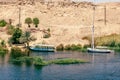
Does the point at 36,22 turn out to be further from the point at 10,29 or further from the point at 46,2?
the point at 46,2

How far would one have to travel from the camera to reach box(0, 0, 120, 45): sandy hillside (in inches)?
2395

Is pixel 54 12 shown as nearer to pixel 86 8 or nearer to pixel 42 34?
pixel 86 8

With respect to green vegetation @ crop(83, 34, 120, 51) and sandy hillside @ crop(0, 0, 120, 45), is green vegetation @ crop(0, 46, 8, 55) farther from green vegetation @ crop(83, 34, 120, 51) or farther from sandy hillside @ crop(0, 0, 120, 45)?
green vegetation @ crop(83, 34, 120, 51)

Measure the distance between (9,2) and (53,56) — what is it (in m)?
24.8

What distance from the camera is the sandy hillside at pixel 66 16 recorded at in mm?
60831

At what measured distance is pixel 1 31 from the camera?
59250 mm

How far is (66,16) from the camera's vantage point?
67.3 m

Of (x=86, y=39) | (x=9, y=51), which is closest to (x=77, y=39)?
(x=86, y=39)

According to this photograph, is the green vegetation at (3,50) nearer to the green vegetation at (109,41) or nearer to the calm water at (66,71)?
the calm water at (66,71)

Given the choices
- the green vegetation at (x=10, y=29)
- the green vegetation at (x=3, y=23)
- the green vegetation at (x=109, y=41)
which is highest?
the green vegetation at (x=3, y=23)

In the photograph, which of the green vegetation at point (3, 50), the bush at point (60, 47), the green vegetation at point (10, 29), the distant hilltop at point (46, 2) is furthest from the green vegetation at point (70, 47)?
the distant hilltop at point (46, 2)

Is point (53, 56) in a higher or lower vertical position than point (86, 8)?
lower

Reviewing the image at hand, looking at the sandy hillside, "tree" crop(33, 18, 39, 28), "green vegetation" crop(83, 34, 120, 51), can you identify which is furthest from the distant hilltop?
"green vegetation" crop(83, 34, 120, 51)

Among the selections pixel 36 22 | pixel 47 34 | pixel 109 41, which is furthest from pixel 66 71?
pixel 36 22
